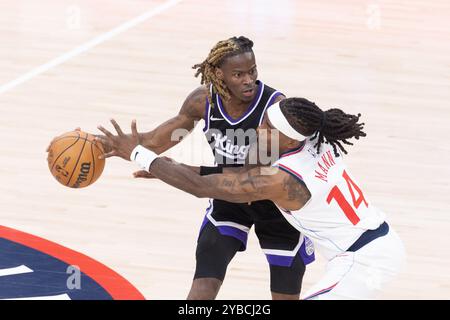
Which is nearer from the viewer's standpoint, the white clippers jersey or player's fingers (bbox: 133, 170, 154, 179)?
the white clippers jersey

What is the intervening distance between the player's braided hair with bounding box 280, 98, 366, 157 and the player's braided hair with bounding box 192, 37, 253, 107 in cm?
56

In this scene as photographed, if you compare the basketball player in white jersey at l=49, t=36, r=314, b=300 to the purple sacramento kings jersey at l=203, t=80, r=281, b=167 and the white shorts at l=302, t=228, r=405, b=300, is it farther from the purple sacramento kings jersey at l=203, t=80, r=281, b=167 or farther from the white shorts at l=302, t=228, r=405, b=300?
the white shorts at l=302, t=228, r=405, b=300

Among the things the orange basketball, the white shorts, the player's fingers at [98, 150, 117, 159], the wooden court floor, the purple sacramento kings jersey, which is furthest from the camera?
the wooden court floor

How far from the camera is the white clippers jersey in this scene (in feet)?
20.0

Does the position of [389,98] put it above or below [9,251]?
above

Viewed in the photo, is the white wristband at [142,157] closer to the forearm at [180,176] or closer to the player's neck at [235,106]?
the forearm at [180,176]

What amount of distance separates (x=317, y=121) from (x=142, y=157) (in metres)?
1.03

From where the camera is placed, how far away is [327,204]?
6.09 metres

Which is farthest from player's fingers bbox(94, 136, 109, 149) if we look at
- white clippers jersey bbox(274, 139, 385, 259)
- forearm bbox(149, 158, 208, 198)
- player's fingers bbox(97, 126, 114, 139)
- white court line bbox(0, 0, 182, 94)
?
white court line bbox(0, 0, 182, 94)

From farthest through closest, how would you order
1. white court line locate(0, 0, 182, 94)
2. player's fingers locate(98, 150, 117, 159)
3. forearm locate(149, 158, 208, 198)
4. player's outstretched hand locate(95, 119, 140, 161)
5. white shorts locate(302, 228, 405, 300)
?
1. white court line locate(0, 0, 182, 94)
2. player's fingers locate(98, 150, 117, 159)
3. player's outstretched hand locate(95, 119, 140, 161)
4. forearm locate(149, 158, 208, 198)
5. white shorts locate(302, 228, 405, 300)

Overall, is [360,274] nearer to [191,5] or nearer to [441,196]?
[441,196]

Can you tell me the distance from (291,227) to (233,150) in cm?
59

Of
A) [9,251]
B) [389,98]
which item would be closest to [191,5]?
[389,98]

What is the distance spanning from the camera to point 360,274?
6051mm
